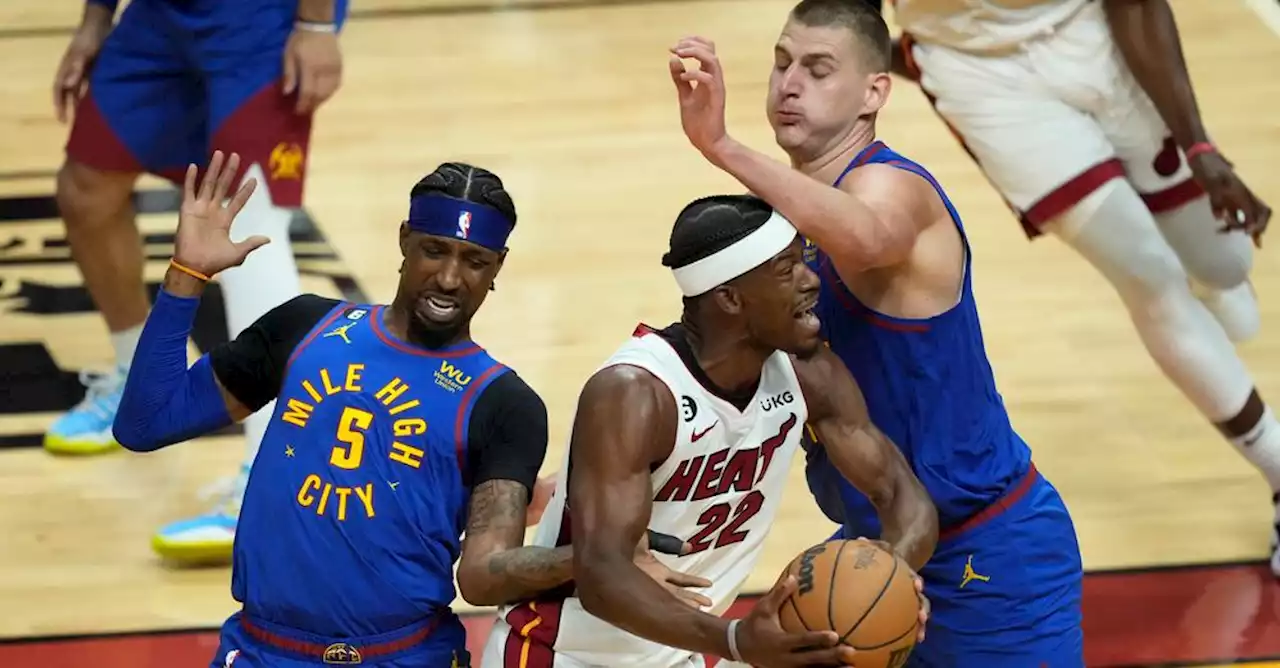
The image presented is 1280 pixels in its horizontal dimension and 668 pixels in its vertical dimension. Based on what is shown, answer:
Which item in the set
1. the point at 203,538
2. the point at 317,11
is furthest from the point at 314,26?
the point at 203,538

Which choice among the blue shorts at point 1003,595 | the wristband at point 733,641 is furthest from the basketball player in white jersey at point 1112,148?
the wristband at point 733,641

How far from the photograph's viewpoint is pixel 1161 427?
638 centimetres

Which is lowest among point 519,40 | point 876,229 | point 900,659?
point 519,40

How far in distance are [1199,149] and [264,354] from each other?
8.32 feet

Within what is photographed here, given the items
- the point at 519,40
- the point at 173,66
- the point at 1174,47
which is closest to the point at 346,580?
the point at 173,66

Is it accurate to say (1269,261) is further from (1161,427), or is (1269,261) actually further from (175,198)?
(175,198)

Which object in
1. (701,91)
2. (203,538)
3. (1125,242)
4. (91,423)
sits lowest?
(91,423)

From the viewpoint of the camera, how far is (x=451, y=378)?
379 cm

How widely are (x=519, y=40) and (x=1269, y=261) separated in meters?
4.28

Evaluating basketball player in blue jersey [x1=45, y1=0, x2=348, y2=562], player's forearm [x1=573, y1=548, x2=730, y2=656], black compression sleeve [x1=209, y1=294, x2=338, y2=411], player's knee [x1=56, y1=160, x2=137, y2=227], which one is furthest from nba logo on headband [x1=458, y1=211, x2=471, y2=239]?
player's knee [x1=56, y1=160, x2=137, y2=227]

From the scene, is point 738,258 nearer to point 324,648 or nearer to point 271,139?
point 324,648

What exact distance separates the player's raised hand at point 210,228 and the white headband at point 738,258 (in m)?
0.94

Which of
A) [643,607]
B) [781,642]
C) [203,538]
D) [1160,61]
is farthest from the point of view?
[203,538]

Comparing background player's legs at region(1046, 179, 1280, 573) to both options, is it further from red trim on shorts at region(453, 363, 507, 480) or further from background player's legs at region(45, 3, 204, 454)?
background player's legs at region(45, 3, 204, 454)
